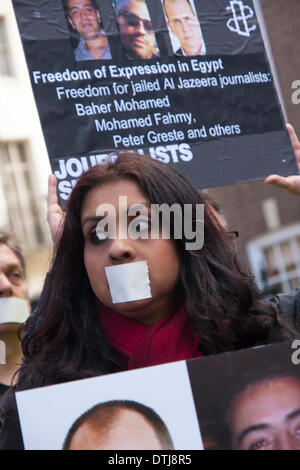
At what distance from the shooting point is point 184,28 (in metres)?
2.82

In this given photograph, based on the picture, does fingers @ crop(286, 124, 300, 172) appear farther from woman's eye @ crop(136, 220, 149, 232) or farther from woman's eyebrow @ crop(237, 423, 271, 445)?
woman's eyebrow @ crop(237, 423, 271, 445)

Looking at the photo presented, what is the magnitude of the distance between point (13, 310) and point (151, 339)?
3.77ft

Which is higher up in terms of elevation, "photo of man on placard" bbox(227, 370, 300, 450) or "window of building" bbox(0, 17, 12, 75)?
"window of building" bbox(0, 17, 12, 75)

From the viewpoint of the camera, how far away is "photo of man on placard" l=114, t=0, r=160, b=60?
8.95ft

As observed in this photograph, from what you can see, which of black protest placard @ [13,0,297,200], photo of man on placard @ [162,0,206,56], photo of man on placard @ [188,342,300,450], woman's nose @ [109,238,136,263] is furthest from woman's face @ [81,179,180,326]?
photo of man on placard @ [162,0,206,56]

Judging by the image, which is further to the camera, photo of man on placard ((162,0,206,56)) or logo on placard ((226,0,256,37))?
logo on placard ((226,0,256,37))

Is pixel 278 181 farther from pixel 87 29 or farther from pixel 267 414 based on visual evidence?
pixel 267 414

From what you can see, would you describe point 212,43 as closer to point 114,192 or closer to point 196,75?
point 196,75

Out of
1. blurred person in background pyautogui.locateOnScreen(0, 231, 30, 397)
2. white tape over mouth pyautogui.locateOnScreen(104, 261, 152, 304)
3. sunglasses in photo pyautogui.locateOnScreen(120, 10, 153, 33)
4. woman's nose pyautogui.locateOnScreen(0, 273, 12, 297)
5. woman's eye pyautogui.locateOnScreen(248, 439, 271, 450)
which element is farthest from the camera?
woman's nose pyautogui.locateOnScreen(0, 273, 12, 297)

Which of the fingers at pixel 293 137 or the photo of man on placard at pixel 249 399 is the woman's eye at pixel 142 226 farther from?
the fingers at pixel 293 137

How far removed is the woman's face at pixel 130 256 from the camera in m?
1.91

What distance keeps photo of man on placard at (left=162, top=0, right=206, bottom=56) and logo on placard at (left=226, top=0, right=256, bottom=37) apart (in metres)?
0.16

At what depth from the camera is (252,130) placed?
2.87m

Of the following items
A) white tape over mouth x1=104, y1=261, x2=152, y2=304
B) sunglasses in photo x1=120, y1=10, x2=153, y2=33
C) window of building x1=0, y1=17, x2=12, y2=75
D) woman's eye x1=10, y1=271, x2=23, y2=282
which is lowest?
white tape over mouth x1=104, y1=261, x2=152, y2=304
